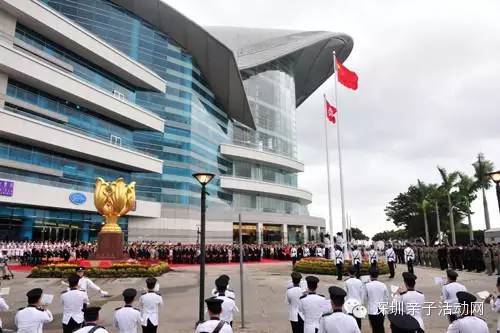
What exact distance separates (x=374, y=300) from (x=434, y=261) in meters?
26.6

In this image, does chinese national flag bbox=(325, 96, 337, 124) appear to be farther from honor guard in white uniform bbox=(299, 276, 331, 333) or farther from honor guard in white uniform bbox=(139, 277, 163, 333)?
honor guard in white uniform bbox=(139, 277, 163, 333)

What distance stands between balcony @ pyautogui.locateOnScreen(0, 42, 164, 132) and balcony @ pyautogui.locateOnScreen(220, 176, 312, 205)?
14715 mm

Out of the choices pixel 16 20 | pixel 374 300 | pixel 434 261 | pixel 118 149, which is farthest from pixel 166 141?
pixel 374 300

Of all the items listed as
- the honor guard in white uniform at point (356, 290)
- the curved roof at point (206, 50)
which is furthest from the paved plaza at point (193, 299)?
the curved roof at point (206, 50)

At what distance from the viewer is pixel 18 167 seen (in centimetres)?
3831

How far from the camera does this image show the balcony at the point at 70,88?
121 ft

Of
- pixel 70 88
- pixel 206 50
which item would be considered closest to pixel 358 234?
pixel 206 50

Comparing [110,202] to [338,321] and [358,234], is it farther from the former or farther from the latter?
[358,234]

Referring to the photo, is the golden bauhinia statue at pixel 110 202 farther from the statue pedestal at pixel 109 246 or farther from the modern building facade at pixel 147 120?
the modern building facade at pixel 147 120

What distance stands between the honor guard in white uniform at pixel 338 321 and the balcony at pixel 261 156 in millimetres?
59028

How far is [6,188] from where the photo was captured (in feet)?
115

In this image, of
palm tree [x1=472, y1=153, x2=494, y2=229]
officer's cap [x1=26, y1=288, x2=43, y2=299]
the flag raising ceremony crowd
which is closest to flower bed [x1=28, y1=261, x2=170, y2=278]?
the flag raising ceremony crowd

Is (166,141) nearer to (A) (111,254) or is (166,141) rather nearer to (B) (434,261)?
(A) (111,254)

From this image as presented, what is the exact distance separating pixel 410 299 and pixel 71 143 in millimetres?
40104
